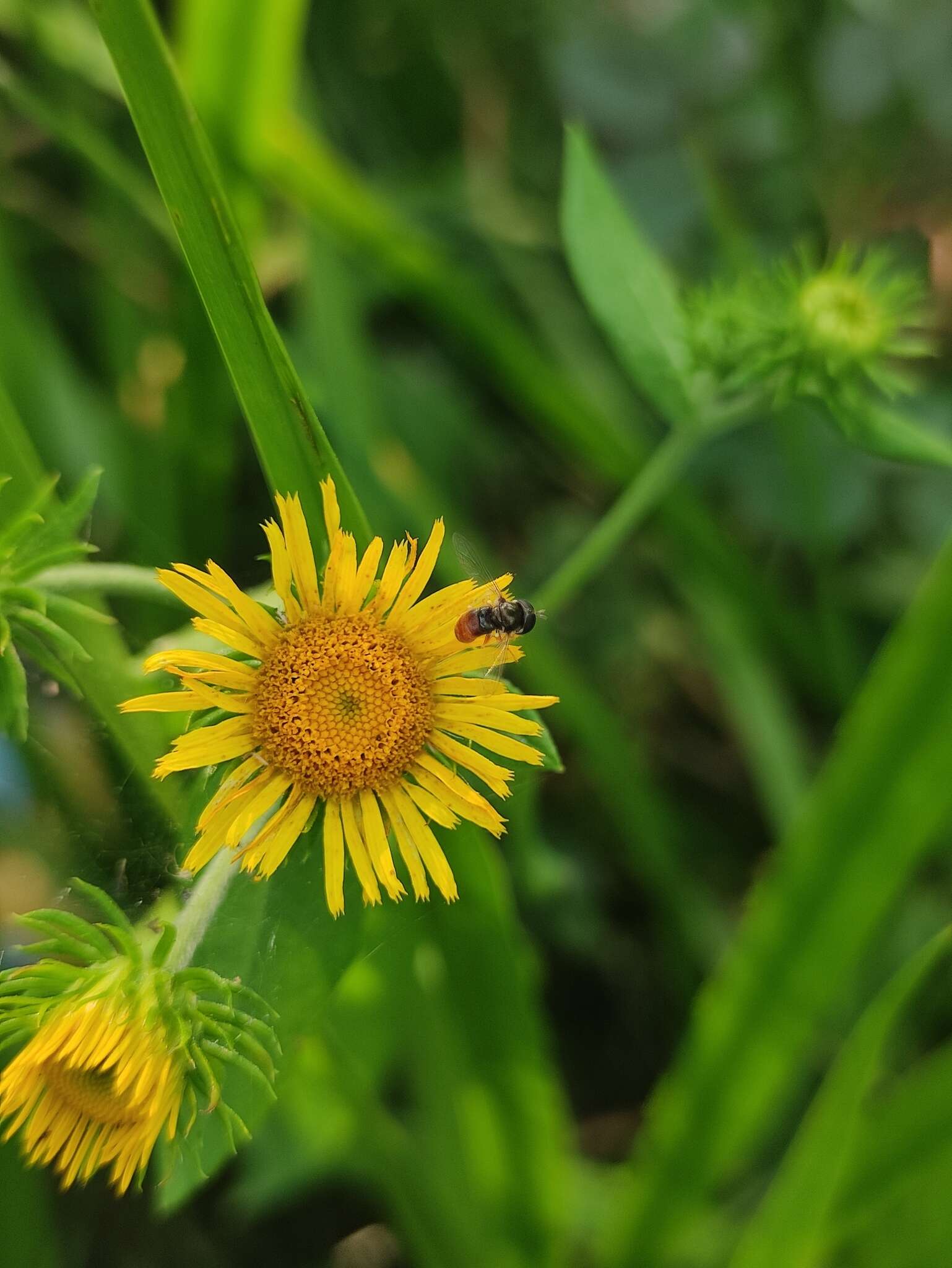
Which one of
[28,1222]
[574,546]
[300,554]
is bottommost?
[28,1222]

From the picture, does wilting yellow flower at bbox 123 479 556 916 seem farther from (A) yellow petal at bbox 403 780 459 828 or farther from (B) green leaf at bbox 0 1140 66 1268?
(B) green leaf at bbox 0 1140 66 1268

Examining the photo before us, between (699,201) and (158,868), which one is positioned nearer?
(158,868)

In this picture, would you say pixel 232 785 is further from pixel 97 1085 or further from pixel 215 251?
pixel 215 251

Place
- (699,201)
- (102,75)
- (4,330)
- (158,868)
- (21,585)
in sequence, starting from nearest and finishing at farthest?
1. (158,868)
2. (21,585)
3. (4,330)
4. (102,75)
5. (699,201)

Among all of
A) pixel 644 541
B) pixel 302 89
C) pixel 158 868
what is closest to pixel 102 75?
pixel 302 89

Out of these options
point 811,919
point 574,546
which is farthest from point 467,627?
point 574,546

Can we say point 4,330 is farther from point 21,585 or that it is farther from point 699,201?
point 699,201
